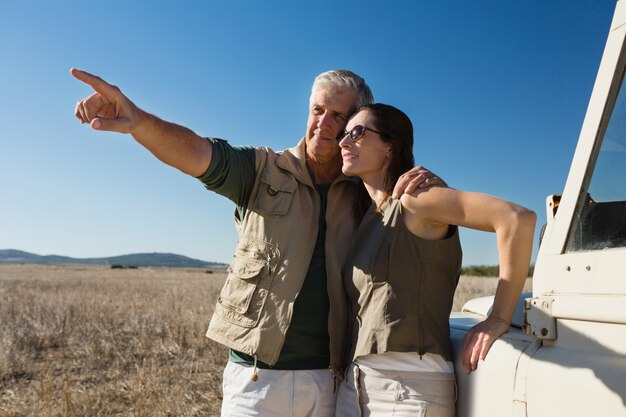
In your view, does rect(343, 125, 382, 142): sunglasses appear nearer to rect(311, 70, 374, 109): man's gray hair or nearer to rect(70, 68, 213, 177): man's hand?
rect(311, 70, 374, 109): man's gray hair

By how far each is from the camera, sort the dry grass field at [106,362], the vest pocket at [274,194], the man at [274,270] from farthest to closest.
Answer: the dry grass field at [106,362]
the vest pocket at [274,194]
the man at [274,270]

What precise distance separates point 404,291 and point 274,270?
67 centimetres

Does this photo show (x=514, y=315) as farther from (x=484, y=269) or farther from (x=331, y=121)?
(x=484, y=269)

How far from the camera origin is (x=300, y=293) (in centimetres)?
246

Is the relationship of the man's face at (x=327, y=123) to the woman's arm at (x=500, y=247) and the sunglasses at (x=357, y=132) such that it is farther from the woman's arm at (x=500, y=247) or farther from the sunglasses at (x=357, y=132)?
the woman's arm at (x=500, y=247)

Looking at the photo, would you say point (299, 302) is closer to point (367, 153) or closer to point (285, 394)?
point (285, 394)

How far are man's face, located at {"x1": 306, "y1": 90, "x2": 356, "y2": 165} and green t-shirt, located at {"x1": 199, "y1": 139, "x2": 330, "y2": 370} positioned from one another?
397 millimetres

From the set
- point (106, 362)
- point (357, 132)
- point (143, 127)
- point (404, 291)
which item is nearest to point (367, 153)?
point (357, 132)

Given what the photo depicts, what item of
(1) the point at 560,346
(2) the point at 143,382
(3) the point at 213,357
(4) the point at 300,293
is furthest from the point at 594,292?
(3) the point at 213,357

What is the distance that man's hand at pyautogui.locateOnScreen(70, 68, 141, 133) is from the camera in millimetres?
2033

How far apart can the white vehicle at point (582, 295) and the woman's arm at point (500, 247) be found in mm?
89

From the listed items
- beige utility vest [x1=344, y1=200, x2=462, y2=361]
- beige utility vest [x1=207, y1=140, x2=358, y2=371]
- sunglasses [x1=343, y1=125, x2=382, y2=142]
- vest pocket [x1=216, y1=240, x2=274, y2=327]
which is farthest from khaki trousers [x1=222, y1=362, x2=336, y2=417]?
sunglasses [x1=343, y1=125, x2=382, y2=142]

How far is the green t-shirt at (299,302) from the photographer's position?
94.5 inches

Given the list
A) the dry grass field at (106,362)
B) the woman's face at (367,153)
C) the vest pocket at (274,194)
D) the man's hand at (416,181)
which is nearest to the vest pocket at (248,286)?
the vest pocket at (274,194)
